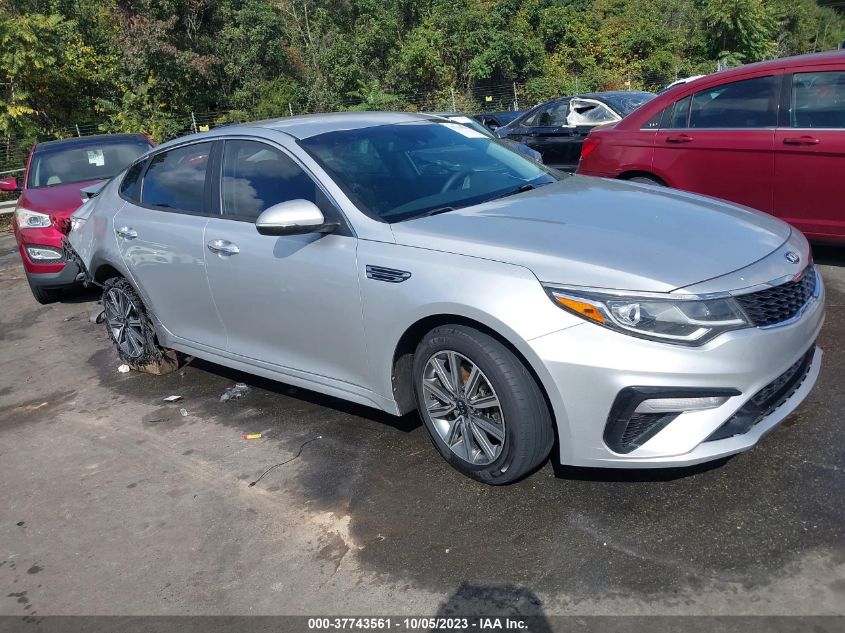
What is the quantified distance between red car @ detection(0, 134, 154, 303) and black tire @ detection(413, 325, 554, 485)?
5933 mm

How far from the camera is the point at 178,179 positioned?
Answer: 4727 millimetres

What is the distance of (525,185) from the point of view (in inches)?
160

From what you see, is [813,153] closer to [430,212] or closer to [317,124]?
[430,212]

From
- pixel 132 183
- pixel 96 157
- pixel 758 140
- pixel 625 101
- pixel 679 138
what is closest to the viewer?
pixel 132 183

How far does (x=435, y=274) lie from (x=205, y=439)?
6.41ft

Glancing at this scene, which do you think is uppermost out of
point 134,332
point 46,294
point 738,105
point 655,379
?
point 738,105

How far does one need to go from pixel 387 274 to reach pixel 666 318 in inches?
48.8

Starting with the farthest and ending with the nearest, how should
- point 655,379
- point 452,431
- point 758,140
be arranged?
point 758,140
point 452,431
point 655,379

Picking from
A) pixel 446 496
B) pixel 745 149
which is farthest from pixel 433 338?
pixel 745 149

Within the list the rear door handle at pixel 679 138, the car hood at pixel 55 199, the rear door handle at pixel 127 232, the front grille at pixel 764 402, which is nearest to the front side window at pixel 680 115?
the rear door handle at pixel 679 138

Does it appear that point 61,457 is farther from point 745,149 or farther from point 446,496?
point 745,149

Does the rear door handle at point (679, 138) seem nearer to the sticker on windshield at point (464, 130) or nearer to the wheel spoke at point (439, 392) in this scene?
the sticker on windshield at point (464, 130)

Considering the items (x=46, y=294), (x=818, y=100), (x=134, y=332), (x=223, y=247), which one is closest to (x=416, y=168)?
(x=223, y=247)

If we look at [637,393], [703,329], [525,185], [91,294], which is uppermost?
[525,185]
